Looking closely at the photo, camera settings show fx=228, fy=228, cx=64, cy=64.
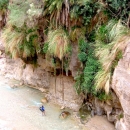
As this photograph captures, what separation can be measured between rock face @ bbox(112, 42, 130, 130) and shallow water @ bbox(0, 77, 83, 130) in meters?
2.33

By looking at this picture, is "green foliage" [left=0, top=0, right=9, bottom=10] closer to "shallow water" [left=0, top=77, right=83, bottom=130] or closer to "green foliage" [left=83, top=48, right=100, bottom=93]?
"shallow water" [left=0, top=77, right=83, bottom=130]

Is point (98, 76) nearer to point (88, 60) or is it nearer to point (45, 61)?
point (88, 60)

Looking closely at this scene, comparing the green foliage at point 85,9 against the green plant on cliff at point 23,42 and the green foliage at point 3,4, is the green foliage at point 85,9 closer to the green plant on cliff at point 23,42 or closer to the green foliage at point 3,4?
the green plant on cliff at point 23,42

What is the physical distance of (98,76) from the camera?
7.56 m

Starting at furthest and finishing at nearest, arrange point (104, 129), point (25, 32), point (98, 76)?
1. point (25, 32)
2. point (104, 129)
3. point (98, 76)

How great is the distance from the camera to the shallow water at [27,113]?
8738 mm

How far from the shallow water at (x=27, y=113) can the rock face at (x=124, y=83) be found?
2331 millimetres

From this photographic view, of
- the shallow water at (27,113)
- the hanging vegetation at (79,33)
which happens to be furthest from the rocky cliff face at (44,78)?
the hanging vegetation at (79,33)

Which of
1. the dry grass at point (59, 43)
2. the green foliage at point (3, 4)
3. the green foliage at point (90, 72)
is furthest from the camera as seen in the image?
the green foliage at point (3, 4)

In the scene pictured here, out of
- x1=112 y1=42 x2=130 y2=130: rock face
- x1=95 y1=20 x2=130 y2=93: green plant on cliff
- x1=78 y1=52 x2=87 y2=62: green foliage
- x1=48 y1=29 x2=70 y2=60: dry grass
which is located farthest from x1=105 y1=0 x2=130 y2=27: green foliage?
x1=48 y1=29 x2=70 y2=60: dry grass

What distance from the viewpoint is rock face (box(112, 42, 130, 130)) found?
6.54 metres

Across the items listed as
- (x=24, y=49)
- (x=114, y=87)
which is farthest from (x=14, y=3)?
(x=114, y=87)

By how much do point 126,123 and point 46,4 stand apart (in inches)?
219

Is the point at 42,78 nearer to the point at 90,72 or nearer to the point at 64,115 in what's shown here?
the point at 64,115
